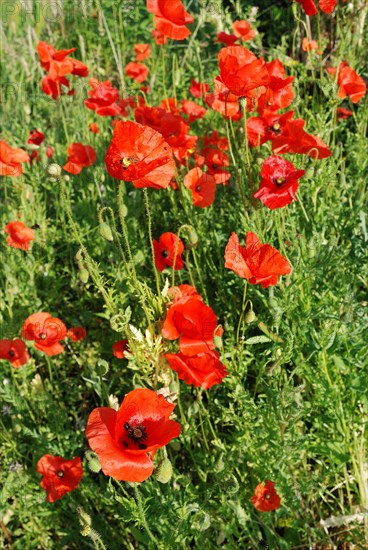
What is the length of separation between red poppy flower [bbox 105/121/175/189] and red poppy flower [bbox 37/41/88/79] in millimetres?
1587

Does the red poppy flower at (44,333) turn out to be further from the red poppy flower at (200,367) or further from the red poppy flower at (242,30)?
the red poppy flower at (242,30)

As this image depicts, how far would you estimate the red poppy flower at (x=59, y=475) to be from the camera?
6.90 feet

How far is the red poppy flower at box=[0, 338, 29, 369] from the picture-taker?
2359mm

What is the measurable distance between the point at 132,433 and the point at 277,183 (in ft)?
3.20

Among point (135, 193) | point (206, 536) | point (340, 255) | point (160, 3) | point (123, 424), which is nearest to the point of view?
point (123, 424)

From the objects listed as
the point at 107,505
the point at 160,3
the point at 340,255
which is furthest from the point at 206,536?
the point at 160,3

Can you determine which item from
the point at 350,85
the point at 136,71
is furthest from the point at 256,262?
the point at 136,71

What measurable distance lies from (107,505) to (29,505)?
30 cm

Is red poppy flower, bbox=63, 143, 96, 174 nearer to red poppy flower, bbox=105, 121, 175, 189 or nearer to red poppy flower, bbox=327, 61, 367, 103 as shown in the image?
red poppy flower, bbox=327, 61, 367, 103

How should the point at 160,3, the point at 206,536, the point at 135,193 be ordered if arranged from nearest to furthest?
1. the point at 206,536
2. the point at 160,3
3. the point at 135,193

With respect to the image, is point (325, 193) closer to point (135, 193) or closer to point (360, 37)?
point (135, 193)

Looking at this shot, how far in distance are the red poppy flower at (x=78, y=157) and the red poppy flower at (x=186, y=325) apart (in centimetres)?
148

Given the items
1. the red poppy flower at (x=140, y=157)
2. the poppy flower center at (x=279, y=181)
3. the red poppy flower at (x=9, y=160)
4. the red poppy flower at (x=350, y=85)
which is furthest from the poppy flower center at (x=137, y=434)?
the red poppy flower at (x=350, y=85)

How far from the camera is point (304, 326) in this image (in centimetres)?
214
